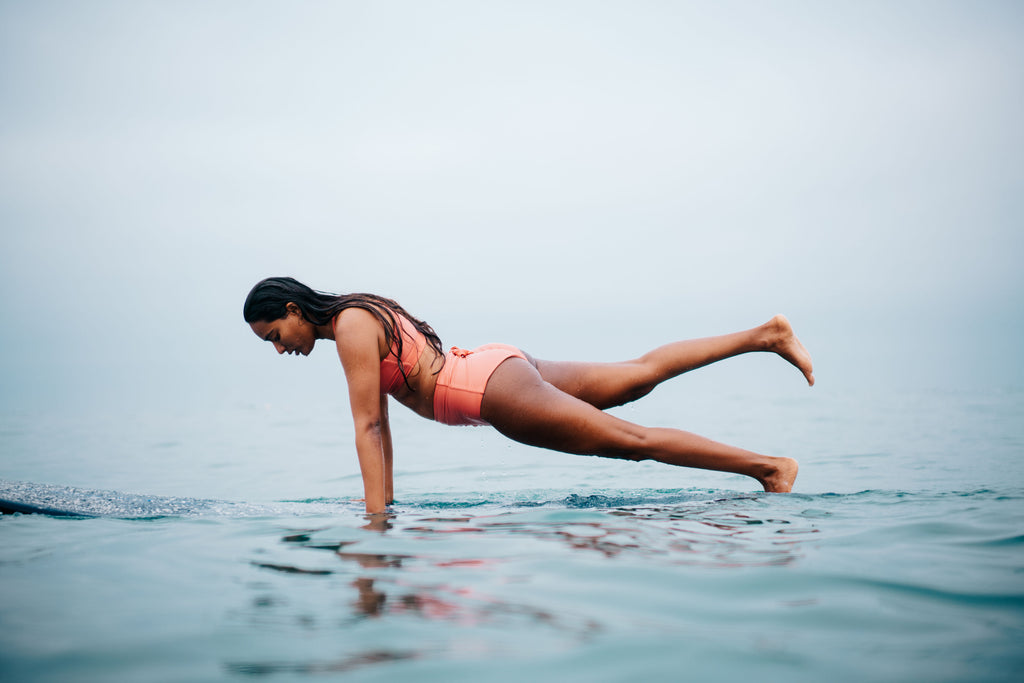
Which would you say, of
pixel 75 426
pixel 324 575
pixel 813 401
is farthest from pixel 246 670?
pixel 813 401

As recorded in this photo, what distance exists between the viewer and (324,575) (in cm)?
241

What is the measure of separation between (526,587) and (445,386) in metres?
1.79

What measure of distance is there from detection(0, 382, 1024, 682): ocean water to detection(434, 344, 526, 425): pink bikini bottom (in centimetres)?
54

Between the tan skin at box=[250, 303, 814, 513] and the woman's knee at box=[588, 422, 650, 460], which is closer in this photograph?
the tan skin at box=[250, 303, 814, 513]

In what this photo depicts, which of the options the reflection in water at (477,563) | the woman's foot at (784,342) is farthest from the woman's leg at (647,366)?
the reflection in water at (477,563)

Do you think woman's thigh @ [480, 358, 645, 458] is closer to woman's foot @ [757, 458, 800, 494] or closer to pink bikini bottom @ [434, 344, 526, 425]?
pink bikini bottom @ [434, 344, 526, 425]

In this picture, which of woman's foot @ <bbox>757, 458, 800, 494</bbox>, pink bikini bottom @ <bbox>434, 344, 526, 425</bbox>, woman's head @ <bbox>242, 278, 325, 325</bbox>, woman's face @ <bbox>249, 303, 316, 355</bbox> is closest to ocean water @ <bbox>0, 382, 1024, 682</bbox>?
woman's foot @ <bbox>757, 458, 800, 494</bbox>

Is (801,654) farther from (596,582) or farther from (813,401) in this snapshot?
(813,401)

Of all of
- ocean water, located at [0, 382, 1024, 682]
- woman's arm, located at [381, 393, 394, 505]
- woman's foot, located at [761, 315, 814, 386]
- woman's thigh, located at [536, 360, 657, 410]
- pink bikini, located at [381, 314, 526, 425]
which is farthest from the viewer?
woman's foot, located at [761, 315, 814, 386]

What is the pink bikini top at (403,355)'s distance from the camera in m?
3.79

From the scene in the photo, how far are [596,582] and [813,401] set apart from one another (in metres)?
15.9

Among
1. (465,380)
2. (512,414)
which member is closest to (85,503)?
(465,380)

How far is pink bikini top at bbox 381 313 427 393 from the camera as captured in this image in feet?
12.5

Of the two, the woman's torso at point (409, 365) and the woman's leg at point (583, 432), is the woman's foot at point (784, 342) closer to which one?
the woman's leg at point (583, 432)
